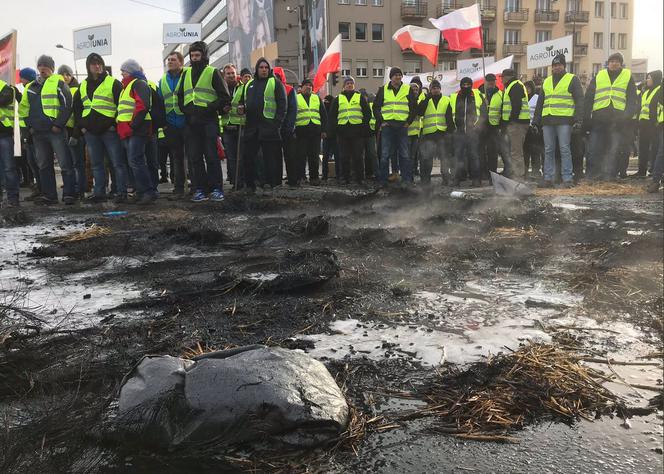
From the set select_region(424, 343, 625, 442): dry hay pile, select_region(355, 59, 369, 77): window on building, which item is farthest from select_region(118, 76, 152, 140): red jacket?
select_region(355, 59, 369, 77): window on building

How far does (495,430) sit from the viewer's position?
1946mm

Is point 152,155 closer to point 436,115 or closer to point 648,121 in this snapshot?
point 436,115

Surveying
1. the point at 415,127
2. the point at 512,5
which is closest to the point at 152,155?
the point at 415,127

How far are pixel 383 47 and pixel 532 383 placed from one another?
53.9 metres

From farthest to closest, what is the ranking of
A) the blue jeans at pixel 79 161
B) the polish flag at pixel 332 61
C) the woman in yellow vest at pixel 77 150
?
the polish flag at pixel 332 61
the blue jeans at pixel 79 161
the woman in yellow vest at pixel 77 150

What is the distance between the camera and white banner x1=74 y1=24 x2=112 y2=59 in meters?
12.4

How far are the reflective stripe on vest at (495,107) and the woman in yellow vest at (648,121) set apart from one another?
2.97m

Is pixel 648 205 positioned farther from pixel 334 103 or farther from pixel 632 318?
pixel 334 103

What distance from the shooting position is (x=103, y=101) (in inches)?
306

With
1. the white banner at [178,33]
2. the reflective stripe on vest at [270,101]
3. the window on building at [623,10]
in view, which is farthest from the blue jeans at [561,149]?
the window on building at [623,10]

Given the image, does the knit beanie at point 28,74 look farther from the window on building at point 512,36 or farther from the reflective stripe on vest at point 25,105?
the window on building at point 512,36

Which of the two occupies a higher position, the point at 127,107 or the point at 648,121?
the point at 127,107

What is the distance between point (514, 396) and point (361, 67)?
2102 inches

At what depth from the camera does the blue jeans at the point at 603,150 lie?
9.58 m
